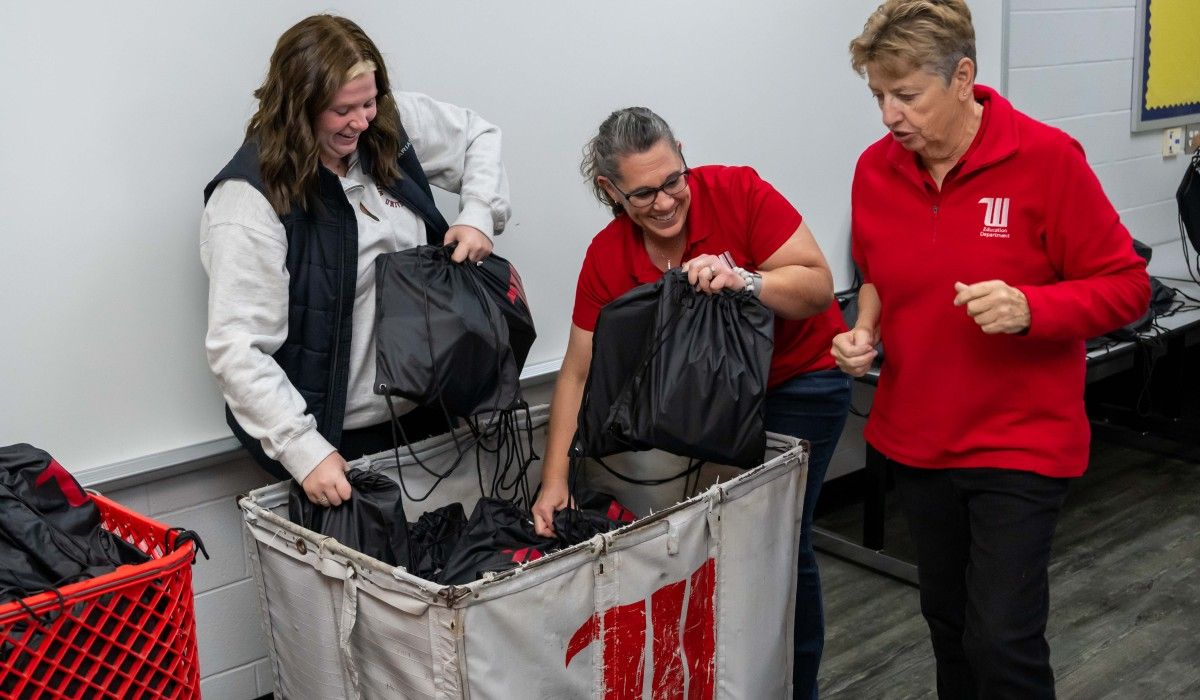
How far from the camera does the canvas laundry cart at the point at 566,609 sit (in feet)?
5.36

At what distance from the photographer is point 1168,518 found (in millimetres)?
3555

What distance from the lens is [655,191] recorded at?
6.49 ft

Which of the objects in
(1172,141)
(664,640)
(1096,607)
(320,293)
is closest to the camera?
(664,640)

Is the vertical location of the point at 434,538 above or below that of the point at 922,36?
below

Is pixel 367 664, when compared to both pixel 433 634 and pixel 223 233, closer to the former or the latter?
pixel 433 634

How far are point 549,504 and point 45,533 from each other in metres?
0.85

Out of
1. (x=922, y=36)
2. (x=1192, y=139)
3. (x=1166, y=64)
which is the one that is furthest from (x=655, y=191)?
(x=1192, y=139)

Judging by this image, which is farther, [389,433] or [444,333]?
[389,433]

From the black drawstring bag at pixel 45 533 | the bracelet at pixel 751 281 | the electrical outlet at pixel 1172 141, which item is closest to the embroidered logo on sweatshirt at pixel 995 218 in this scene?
the bracelet at pixel 751 281

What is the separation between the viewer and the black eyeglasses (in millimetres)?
1977

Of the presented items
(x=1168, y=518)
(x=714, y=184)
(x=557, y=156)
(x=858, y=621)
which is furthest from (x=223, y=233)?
(x=1168, y=518)

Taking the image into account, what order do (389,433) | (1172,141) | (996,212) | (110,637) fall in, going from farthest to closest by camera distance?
1. (1172,141)
2. (389,433)
3. (996,212)
4. (110,637)

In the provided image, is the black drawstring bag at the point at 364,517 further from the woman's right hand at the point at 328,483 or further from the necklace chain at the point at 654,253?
the necklace chain at the point at 654,253

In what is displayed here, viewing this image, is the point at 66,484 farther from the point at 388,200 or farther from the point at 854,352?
the point at 854,352
